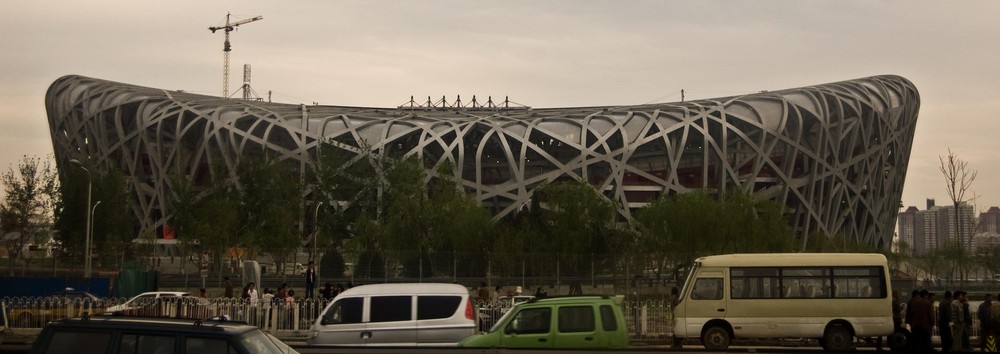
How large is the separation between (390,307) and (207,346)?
7865 mm

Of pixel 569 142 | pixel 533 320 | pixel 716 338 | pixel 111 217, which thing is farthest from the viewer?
pixel 569 142

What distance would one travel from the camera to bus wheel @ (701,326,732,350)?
21.1 m

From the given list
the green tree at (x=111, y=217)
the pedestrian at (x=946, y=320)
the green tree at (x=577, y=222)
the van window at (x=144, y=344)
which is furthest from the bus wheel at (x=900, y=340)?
the green tree at (x=111, y=217)

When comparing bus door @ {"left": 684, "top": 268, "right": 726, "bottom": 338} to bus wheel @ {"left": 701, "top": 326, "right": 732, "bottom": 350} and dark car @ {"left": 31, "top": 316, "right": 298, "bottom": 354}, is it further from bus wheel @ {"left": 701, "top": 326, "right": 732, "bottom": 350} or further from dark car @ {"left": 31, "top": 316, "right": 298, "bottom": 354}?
dark car @ {"left": 31, "top": 316, "right": 298, "bottom": 354}

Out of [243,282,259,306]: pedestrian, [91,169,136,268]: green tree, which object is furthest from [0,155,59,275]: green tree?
→ [243,282,259,306]: pedestrian

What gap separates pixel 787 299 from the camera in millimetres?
21406

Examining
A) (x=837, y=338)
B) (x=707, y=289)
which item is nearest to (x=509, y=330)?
(x=707, y=289)

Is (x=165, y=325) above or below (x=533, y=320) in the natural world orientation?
above

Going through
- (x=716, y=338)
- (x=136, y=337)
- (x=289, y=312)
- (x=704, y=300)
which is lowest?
(x=716, y=338)

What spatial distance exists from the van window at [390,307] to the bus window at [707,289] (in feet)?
21.6

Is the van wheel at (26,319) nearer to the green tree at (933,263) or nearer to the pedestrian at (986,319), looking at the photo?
the pedestrian at (986,319)

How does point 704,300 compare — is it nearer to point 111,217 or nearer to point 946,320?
point 946,320

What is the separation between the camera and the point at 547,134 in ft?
253

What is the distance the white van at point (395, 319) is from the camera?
56.9ft
